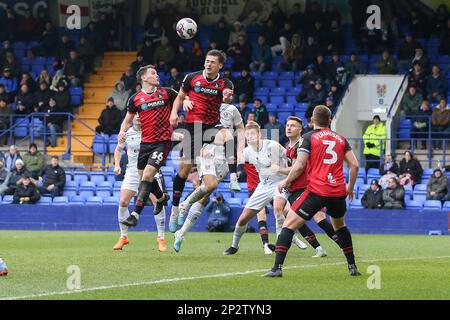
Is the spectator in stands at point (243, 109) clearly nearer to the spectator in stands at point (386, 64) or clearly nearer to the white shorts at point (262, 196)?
the spectator in stands at point (386, 64)

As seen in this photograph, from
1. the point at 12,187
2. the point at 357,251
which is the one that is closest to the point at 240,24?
the point at 12,187

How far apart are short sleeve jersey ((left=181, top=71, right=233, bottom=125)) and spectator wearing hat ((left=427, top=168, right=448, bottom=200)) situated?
11695 millimetres

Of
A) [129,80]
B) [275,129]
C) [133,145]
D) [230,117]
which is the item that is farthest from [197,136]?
[129,80]

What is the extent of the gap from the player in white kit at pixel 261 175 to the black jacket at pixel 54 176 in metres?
13.3

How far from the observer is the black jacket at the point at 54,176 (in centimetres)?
2966

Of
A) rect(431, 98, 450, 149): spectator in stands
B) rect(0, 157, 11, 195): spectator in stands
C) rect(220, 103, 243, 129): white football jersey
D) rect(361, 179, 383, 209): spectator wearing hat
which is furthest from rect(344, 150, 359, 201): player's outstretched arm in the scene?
rect(0, 157, 11, 195): spectator in stands

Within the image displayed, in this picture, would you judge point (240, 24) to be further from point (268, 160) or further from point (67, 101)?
point (268, 160)

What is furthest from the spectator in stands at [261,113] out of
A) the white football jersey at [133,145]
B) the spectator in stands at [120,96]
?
the white football jersey at [133,145]

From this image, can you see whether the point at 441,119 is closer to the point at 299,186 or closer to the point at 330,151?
the point at 299,186

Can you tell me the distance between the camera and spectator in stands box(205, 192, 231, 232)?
88.4ft

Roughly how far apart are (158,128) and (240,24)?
17838 millimetres

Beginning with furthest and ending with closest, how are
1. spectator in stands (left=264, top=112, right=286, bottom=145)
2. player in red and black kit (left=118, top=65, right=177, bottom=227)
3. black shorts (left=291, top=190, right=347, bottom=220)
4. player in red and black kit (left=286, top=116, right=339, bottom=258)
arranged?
spectator in stands (left=264, top=112, right=286, bottom=145) < player in red and black kit (left=118, top=65, right=177, bottom=227) < player in red and black kit (left=286, top=116, right=339, bottom=258) < black shorts (left=291, top=190, right=347, bottom=220)

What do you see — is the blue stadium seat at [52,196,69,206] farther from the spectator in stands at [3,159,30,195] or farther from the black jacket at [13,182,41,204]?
the spectator in stands at [3,159,30,195]

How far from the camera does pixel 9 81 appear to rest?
1328 inches
